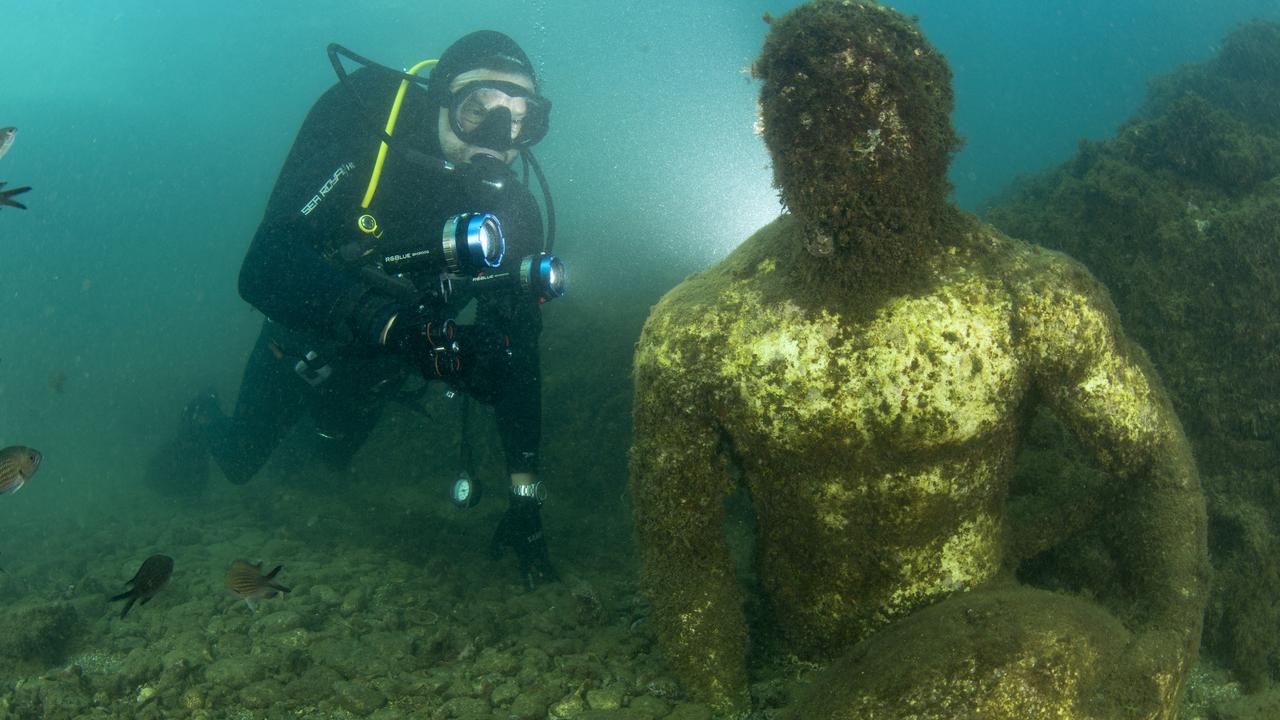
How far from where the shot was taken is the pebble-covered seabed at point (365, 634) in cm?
297

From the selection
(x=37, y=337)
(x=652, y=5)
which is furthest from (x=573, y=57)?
(x=37, y=337)

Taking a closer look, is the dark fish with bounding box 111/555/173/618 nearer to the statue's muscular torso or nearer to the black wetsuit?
the black wetsuit

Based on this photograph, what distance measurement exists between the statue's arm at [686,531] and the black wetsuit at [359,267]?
163cm

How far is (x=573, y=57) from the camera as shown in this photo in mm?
65000

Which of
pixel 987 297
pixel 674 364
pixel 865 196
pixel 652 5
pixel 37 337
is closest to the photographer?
pixel 865 196

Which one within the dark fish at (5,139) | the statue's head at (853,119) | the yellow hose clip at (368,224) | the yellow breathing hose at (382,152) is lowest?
the statue's head at (853,119)

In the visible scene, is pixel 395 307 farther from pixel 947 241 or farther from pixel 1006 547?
pixel 1006 547

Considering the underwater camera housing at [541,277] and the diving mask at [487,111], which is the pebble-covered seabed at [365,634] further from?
the diving mask at [487,111]

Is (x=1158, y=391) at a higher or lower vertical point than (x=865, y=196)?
lower

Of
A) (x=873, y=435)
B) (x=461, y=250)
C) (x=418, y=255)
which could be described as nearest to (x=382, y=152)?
(x=418, y=255)

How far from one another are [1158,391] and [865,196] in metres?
1.59

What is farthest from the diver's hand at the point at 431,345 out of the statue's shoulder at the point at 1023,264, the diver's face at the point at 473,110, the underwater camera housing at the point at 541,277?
the diver's face at the point at 473,110

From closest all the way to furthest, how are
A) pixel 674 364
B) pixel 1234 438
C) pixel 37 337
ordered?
pixel 674 364 < pixel 1234 438 < pixel 37 337

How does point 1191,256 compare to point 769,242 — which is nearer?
point 769,242
